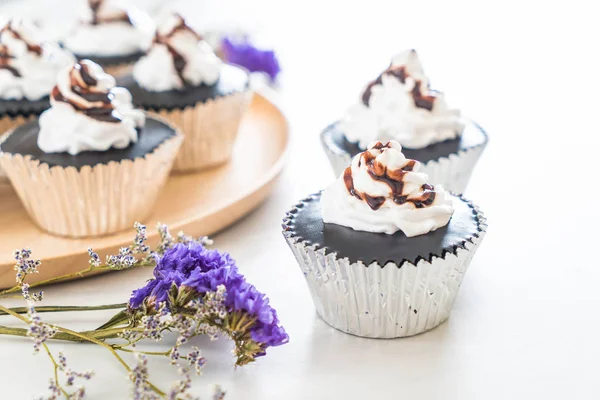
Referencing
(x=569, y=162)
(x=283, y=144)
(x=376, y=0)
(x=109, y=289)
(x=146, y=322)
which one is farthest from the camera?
(x=376, y=0)

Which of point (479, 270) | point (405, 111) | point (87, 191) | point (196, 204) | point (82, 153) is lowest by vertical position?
point (196, 204)

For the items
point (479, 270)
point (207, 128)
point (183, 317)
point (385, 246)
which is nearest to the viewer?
point (183, 317)

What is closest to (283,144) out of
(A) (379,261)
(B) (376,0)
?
(A) (379,261)

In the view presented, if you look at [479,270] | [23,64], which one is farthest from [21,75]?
[479,270]

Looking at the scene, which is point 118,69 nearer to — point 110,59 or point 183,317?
point 110,59

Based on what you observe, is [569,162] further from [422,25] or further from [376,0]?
[376,0]

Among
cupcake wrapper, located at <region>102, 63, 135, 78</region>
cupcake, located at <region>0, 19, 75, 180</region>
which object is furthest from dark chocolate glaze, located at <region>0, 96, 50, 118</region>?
cupcake wrapper, located at <region>102, 63, 135, 78</region>
